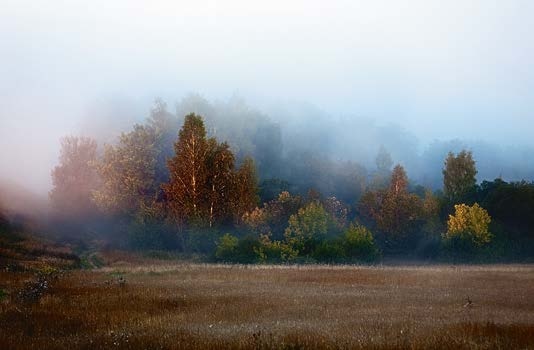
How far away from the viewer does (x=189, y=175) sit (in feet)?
217

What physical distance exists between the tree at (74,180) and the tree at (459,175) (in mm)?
63366

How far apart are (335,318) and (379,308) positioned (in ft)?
A: 9.82

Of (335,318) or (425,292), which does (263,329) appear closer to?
(335,318)

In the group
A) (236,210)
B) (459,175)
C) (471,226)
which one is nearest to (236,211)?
(236,210)

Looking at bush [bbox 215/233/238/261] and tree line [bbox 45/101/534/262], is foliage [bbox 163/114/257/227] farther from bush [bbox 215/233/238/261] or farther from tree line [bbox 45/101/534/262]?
bush [bbox 215/233/238/261]

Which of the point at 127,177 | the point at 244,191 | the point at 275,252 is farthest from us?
the point at 127,177

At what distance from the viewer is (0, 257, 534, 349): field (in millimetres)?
10830

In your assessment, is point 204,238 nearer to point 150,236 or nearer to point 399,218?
point 150,236

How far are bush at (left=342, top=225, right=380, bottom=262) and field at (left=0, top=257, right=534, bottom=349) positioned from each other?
32044 mm

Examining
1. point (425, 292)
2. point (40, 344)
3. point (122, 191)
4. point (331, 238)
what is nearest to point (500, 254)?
point (331, 238)

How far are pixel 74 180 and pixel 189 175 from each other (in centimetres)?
3521

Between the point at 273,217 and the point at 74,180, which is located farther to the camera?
the point at 74,180

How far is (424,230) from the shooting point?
3078 inches

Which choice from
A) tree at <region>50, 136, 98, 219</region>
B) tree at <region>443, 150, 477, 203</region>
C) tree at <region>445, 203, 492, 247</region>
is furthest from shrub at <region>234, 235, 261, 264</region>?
tree at <region>443, 150, 477, 203</region>
